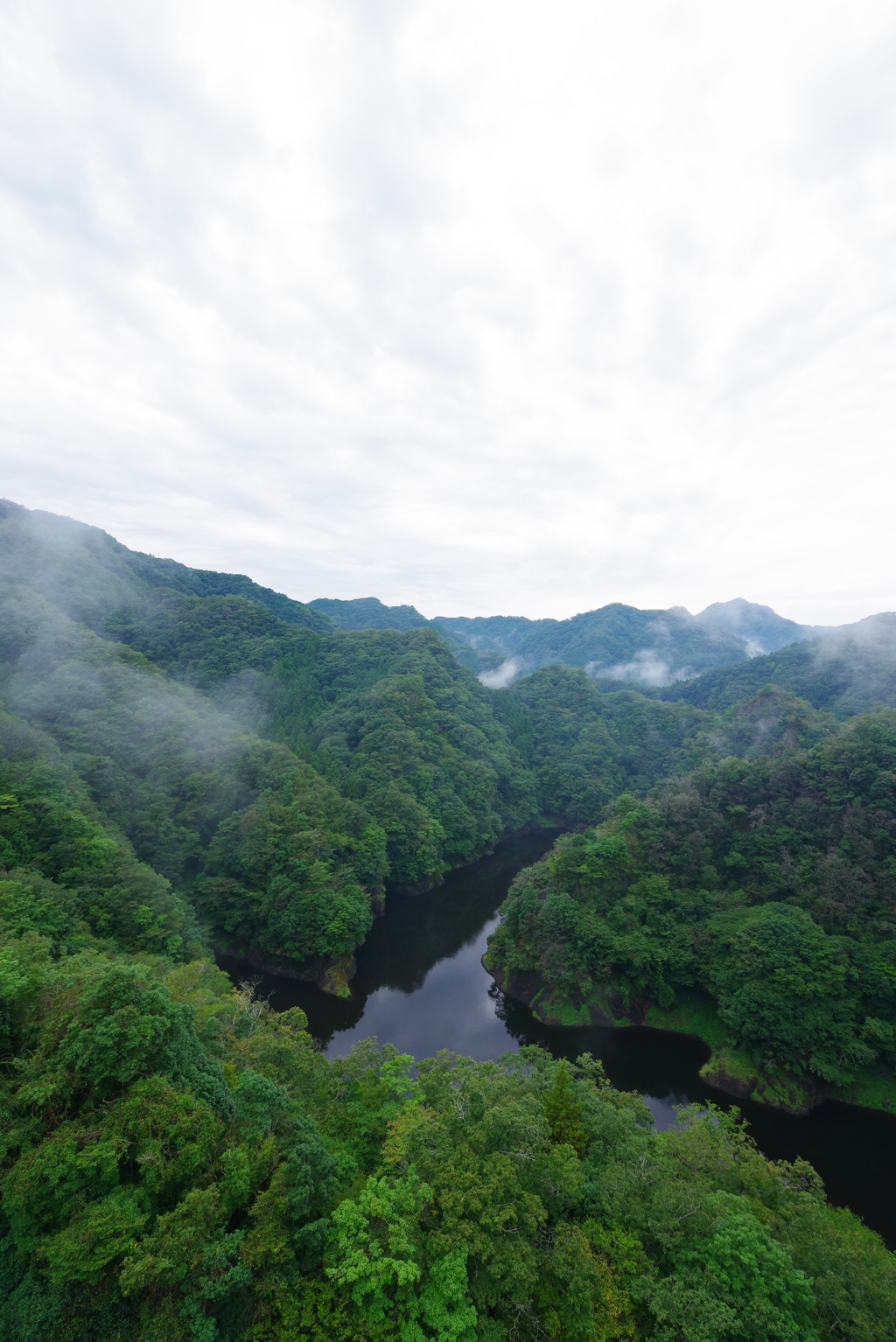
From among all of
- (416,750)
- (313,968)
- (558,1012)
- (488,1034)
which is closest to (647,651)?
(416,750)

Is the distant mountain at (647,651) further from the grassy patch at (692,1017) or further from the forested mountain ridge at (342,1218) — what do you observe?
the forested mountain ridge at (342,1218)

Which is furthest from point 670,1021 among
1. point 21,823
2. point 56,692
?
point 56,692

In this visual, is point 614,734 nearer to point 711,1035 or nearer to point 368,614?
point 711,1035

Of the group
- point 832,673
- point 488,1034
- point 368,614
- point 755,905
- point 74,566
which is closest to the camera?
point 488,1034

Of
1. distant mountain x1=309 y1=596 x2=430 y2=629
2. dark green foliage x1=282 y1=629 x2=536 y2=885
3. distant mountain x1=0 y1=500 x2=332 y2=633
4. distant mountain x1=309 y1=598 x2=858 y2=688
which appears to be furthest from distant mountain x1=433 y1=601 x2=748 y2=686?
distant mountain x1=0 y1=500 x2=332 y2=633

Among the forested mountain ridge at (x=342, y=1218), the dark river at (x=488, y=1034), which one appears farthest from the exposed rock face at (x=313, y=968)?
the forested mountain ridge at (x=342, y=1218)

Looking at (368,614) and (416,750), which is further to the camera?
(368,614)
